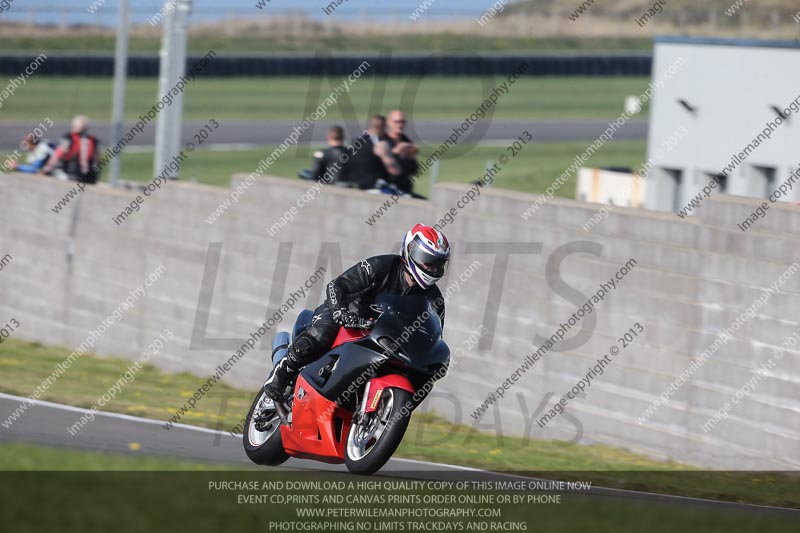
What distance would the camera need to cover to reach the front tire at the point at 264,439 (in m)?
10.0

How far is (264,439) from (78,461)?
1830mm

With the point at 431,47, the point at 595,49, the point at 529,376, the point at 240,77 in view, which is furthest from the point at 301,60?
the point at 529,376

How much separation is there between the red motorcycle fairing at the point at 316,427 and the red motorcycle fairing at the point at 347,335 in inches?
14.9

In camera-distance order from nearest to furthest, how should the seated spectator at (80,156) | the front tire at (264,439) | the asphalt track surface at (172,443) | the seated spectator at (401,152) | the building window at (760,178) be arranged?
the asphalt track surface at (172,443), the front tire at (264,439), the seated spectator at (401,152), the seated spectator at (80,156), the building window at (760,178)

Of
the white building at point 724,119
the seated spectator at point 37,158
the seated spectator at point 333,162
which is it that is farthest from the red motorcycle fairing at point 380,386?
the seated spectator at point 37,158

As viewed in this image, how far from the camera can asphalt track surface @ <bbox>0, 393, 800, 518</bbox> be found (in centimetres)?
948

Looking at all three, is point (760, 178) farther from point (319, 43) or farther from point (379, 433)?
point (319, 43)

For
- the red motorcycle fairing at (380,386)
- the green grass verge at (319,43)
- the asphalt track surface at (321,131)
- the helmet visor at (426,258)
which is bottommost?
the green grass verge at (319,43)

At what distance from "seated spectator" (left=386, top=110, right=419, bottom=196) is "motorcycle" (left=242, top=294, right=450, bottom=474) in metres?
7.01

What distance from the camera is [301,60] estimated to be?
4809 cm

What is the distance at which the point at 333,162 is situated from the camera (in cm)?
1714

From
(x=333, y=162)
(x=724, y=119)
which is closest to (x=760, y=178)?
(x=724, y=119)

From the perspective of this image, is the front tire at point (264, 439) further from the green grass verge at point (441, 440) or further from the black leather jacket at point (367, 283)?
the green grass verge at point (441, 440)

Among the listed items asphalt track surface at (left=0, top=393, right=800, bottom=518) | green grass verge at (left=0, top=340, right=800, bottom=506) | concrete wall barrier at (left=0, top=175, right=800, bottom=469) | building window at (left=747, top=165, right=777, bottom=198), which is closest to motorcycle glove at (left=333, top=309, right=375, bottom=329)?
asphalt track surface at (left=0, top=393, right=800, bottom=518)
